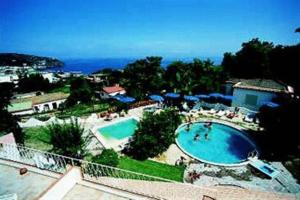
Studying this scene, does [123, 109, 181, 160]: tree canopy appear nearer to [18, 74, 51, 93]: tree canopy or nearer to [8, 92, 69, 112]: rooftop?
[8, 92, 69, 112]: rooftop

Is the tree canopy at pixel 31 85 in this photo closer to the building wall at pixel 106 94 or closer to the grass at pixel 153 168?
the building wall at pixel 106 94

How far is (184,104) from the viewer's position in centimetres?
3722

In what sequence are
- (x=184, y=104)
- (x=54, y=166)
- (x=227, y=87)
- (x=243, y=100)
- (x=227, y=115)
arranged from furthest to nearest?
(x=227, y=87), (x=184, y=104), (x=243, y=100), (x=227, y=115), (x=54, y=166)

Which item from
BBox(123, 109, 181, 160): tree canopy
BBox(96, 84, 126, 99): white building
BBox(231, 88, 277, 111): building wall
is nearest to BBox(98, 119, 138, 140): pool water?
BBox(123, 109, 181, 160): tree canopy

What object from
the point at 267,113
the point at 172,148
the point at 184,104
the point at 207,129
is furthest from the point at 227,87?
the point at 172,148

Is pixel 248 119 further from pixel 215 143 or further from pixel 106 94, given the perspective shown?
pixel 106 94

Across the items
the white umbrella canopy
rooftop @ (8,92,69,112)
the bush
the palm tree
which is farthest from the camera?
rooftop @ (8,92,69,112)

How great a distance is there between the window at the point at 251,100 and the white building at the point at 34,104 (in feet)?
136

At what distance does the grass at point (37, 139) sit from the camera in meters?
22.5

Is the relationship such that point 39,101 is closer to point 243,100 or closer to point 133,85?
point 133,85

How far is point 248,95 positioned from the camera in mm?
34250

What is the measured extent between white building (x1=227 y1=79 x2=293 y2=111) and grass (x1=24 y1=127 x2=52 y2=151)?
26574mm

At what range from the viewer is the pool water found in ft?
93.5

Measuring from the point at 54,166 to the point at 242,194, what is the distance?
34.8 feet
